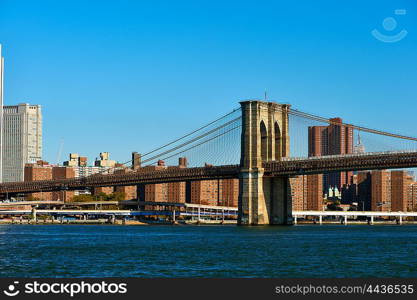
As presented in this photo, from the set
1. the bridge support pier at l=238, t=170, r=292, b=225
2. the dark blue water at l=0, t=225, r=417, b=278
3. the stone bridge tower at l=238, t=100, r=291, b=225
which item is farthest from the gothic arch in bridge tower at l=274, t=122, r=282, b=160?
the dark blue water at l=0, t=225, r=417, b=278

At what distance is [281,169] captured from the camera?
91.9 metres

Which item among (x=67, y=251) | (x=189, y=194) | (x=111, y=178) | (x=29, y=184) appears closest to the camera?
(x=67, y=251)

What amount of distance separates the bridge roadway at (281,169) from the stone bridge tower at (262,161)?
1.74 meters

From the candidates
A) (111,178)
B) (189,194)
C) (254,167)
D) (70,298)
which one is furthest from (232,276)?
(189,194)

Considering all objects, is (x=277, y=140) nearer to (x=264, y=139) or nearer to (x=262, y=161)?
(x=264, y=139)

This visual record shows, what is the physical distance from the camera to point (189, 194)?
644 ft

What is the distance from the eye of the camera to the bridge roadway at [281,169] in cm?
8438

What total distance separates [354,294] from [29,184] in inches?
3794

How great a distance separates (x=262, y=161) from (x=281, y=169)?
273 centimetres

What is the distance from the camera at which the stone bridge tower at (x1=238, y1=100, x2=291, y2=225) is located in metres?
92.4

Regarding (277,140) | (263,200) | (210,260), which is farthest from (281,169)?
(210,260)

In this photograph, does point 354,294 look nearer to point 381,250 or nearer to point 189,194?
point 381,250

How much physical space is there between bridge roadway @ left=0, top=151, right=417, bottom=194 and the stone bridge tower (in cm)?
174

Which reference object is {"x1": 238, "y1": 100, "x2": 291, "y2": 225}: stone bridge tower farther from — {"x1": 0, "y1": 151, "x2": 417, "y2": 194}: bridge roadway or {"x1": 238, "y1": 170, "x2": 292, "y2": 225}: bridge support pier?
{"x1": 0, "y1": 151, "x2": 417, "y2": 194}: bridge roadway
